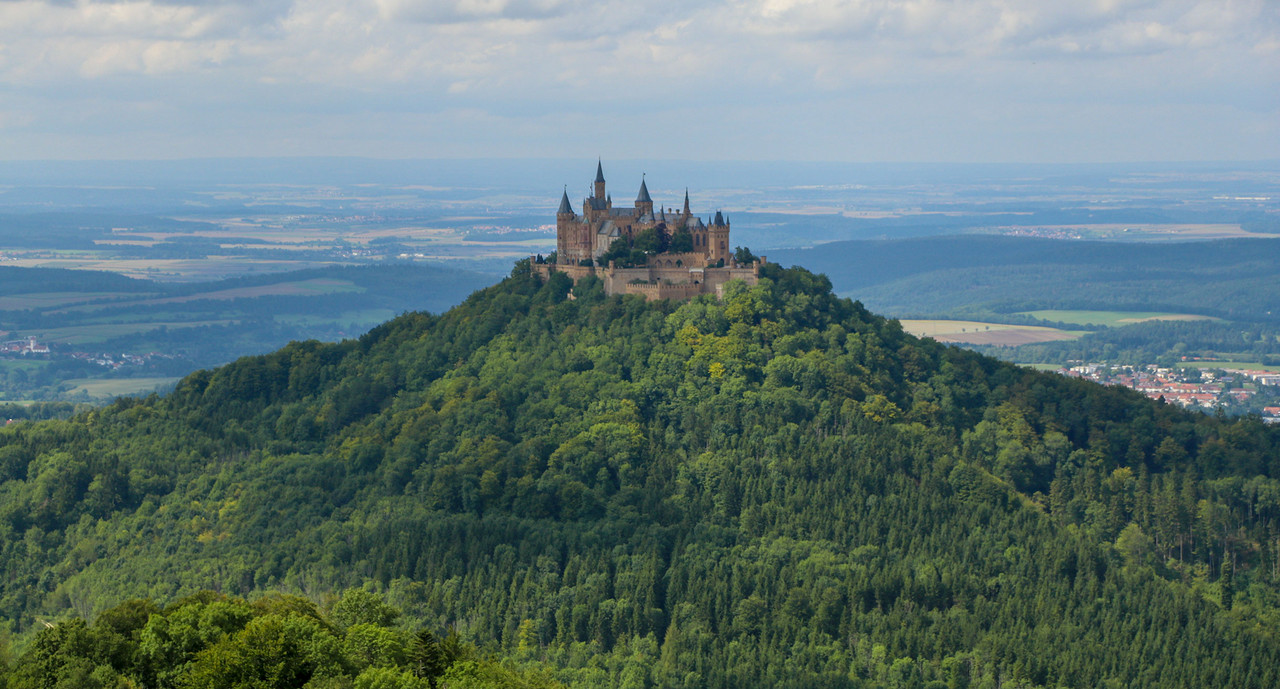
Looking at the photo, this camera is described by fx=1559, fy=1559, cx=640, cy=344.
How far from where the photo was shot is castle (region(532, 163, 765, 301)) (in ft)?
396

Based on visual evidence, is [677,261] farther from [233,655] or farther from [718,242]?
[233,655]

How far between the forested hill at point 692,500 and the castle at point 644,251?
227cm

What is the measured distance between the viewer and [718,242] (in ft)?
404

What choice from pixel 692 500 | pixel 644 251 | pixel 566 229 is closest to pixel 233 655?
pixel 692 500

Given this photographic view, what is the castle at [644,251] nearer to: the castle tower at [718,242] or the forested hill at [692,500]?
the castle tower at [718,242]

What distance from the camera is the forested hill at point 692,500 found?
3406 inches

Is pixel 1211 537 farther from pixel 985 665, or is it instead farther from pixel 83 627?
pixel 83 627

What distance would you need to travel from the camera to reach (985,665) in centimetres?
8256

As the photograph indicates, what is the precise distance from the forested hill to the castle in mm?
2271

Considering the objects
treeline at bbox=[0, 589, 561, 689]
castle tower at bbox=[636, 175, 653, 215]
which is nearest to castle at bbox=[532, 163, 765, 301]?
castle tower at bbox=[636, 175, 653, 215]

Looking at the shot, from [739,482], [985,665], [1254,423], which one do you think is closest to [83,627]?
[985,665]

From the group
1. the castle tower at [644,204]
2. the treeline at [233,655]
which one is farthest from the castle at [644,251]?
the treeline at [233,655]

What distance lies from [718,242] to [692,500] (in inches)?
1155

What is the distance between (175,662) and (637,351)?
6446 centimetres
